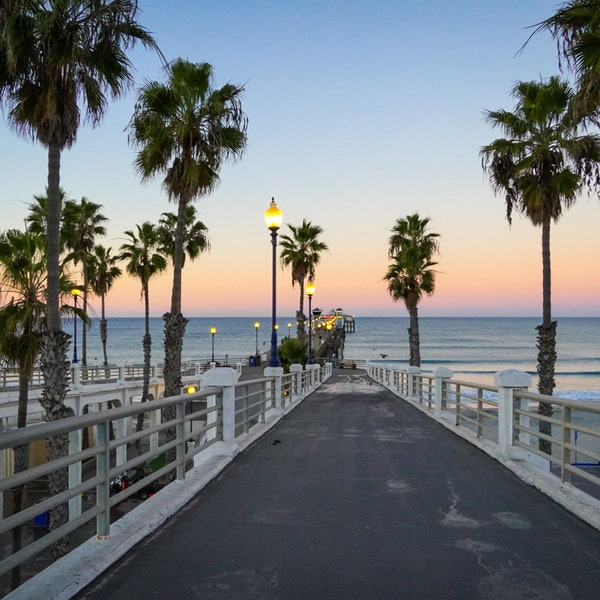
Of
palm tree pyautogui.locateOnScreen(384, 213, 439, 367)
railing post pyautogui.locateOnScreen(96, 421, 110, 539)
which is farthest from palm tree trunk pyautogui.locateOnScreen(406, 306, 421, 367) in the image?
railing post pyautogui.locateOnScreen(96, 421, 110, 539)

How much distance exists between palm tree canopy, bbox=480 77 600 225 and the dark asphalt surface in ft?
49.9

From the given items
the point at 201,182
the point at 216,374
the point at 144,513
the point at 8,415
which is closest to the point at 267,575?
the point at 144,513

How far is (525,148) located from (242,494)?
63.5 feet

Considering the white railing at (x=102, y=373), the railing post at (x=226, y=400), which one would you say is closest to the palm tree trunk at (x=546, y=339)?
the railing post at (x=226, y=400)

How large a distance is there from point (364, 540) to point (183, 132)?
1912cm

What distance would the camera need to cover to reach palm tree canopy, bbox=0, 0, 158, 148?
1502 cm

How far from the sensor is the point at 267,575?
4.60 m

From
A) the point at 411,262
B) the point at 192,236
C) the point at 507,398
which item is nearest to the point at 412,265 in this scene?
the point at 411,262

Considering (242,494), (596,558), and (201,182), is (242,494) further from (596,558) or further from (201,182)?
(201,182)

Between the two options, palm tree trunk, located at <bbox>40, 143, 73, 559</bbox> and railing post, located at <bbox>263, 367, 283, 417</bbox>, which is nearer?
palm tree trunk, located at <bbox>40, 143, 73, 559</bbox>

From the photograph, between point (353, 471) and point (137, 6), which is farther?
point (353, 471)

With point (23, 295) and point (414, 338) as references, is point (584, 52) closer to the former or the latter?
point (23, 295)

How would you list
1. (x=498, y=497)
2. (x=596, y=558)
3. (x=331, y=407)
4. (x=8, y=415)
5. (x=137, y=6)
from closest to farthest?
(x=596, y=558)
(x=498, y=497)
(x=137, y=6)
(x=331, y=407)
(x=8, y=415)

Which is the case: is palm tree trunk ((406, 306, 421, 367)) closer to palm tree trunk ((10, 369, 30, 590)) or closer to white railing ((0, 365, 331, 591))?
white railing ((0, 365, 331, 591))
